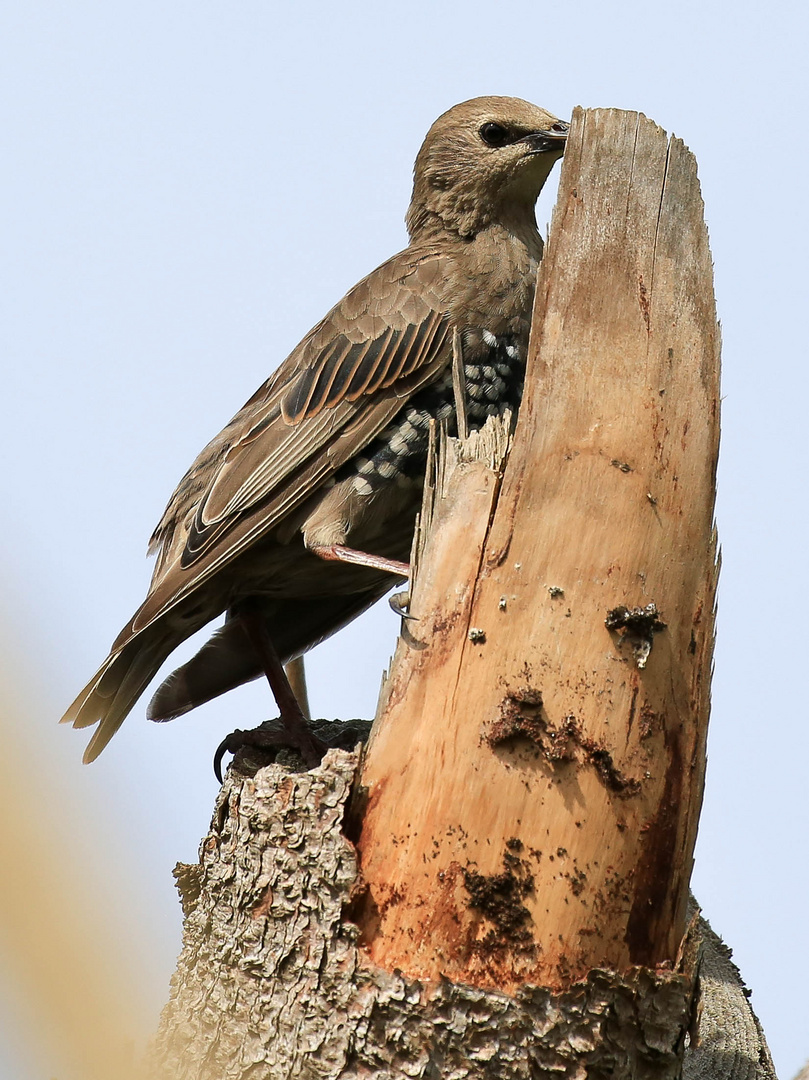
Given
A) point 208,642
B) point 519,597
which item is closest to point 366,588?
point 208,642

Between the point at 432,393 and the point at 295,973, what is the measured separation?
2462 millimetres

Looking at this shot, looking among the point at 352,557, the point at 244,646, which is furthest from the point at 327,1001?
the point at 244,646

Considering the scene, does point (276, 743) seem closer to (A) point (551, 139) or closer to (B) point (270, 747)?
(B) point (270, 747)

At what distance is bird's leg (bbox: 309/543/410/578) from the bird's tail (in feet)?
2.72

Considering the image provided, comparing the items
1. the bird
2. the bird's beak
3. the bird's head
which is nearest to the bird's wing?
the bird

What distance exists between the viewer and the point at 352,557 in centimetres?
485

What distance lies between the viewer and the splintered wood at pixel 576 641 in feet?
10.8

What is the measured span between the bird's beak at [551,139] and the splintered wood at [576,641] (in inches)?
60.8

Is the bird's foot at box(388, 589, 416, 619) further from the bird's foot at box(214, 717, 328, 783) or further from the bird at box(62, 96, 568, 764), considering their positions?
the bird's foot at box(214, 717, 328, 783)

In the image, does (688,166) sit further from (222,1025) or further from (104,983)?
(104,983)

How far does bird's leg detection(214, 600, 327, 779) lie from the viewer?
505 cm

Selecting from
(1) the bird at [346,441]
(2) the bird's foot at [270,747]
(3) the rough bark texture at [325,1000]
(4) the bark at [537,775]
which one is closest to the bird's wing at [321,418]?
(1) the bird at [346,441]

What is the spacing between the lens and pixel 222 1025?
3500 mm

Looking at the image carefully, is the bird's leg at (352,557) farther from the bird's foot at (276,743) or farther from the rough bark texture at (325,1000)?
the rough bark texture at (325,1000)
